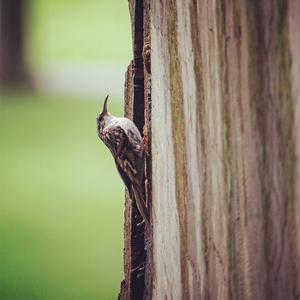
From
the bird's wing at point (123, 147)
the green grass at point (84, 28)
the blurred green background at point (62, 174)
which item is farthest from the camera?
the green grass at point (84, 28)

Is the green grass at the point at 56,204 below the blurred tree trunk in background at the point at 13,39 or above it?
below

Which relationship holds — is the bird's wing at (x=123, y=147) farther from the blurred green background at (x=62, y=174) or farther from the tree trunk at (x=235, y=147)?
the blurred green background at (x=62, y=174)

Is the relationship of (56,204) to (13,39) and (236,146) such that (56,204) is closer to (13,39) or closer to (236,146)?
(13,39)

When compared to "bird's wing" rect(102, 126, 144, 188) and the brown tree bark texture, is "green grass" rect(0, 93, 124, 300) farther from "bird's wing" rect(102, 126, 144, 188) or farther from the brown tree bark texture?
the brown tree bark texture

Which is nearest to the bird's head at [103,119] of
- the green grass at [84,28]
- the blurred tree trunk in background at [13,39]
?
the blurred tree trunk in background at [13,39]

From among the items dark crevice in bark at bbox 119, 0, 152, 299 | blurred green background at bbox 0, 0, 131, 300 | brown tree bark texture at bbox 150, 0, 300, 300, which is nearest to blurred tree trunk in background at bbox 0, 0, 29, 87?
blurred green background at bbox 0, 0, 131, 300

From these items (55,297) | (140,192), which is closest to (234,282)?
(140,192)
